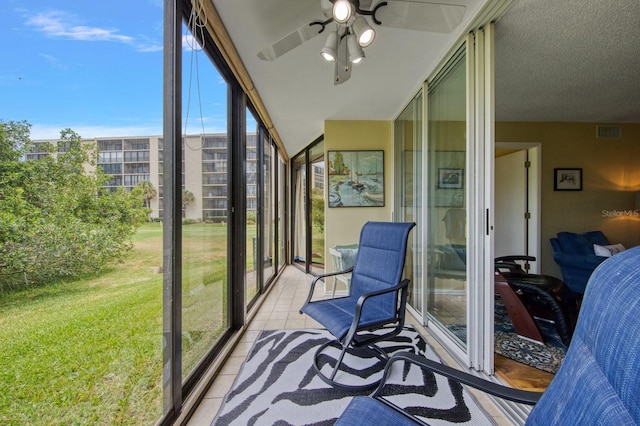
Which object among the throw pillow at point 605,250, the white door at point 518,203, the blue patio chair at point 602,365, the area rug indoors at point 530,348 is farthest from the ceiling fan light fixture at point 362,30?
the throw pillow at point 605,250

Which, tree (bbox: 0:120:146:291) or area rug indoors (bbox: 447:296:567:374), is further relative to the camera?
area rug indoors (bbox: 447:296:567:374)

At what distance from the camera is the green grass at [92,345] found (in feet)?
2.35

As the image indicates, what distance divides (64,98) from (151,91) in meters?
0.42

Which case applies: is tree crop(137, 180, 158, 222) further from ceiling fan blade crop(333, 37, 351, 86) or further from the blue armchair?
the blue armchair

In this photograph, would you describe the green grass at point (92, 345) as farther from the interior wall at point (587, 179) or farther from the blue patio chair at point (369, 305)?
the interior wall at point (587, 179)

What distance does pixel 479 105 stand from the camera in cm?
169

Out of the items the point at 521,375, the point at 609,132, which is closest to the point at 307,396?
the point at 521,375

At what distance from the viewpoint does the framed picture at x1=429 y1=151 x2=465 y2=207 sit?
1.98 meters

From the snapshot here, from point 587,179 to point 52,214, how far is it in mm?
5389

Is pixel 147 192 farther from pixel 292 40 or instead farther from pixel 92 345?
pixel 292 40

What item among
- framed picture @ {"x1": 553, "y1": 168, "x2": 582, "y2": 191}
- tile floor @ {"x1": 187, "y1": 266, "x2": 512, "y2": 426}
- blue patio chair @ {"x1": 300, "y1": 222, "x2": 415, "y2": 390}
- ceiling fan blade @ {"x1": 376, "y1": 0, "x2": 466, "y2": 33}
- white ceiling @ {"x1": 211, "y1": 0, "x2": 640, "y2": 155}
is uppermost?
white ceiling @ {"x1": 211, "y1": 0, "x2": 640, "y2": 155}

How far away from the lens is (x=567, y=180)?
3.68 m

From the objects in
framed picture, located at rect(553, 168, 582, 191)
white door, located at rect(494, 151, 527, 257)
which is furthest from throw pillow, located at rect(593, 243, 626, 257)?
framed picture, located at rect(553, 168, 582, 191)

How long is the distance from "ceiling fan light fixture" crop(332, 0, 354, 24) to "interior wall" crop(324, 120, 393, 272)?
2.25 metres
